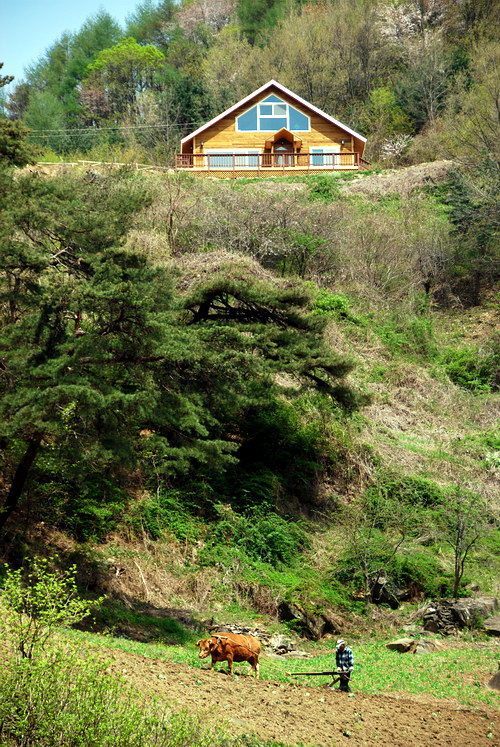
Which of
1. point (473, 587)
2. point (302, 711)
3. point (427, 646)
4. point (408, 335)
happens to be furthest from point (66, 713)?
point (408, 335)

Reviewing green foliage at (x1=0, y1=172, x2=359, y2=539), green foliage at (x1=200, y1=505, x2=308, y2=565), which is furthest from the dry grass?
green foliage at (x1=200, y1=505, x2=308, y2=565)

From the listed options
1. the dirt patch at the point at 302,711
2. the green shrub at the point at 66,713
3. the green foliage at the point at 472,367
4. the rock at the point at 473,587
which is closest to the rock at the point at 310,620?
the rock at the point at 473,587

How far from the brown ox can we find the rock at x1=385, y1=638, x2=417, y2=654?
5142mm

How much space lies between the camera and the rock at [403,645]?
16.9 m

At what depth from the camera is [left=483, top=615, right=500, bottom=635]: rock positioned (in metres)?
18.2

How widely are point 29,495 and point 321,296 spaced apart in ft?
54.2

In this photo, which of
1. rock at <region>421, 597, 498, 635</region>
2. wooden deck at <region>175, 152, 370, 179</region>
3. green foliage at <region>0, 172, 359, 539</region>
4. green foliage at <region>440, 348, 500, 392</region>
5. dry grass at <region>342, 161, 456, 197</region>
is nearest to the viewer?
green foliage at <region>0, 172, 359, 539</region>

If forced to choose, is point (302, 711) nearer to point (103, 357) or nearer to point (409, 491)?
point (103, 357)

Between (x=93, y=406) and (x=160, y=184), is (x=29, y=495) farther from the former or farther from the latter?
(x=160, y=184)

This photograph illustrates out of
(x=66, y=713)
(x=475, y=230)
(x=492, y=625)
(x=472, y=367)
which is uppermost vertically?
(x=475, y=230)

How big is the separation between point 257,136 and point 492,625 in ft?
120

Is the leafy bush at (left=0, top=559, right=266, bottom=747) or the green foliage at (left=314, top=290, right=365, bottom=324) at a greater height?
the green foliage at (left=314, top=290, right=365, bottom=324)

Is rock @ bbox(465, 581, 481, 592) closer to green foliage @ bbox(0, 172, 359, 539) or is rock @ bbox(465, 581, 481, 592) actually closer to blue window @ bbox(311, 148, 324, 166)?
green foliage @ bbox(0, 172, 359, 539)

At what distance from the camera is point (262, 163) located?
47312 mm
